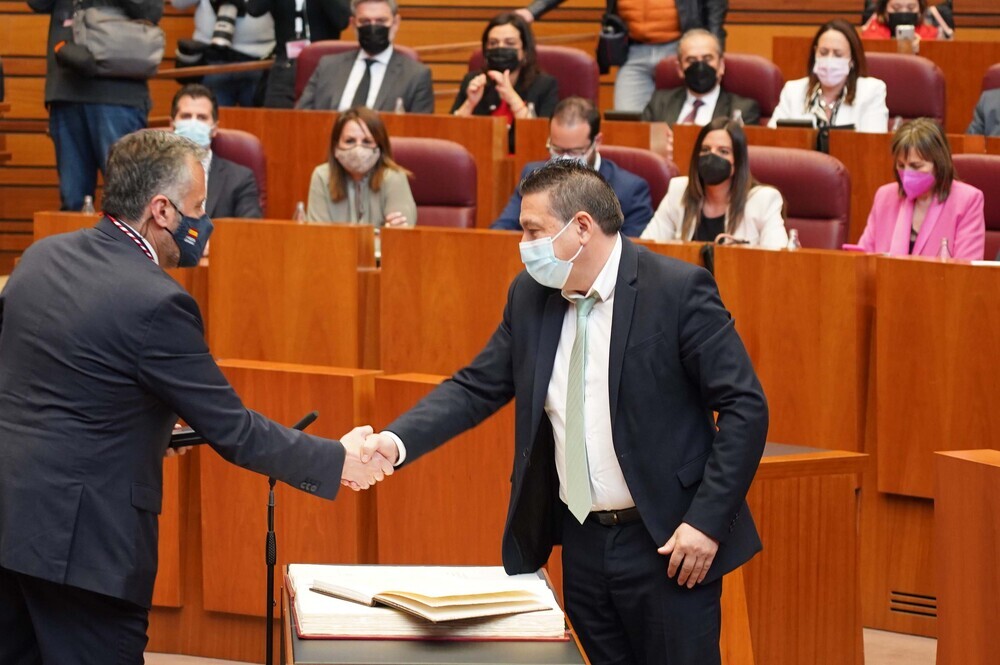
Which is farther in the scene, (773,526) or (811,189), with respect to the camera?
(811,189)

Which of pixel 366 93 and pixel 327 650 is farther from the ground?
pixel 366 93

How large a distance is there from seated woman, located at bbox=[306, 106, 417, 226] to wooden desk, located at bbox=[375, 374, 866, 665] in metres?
1.58

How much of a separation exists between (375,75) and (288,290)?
212 cm

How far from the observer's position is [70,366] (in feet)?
6.57

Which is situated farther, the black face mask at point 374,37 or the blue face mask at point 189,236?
the black face mask at point 374,37

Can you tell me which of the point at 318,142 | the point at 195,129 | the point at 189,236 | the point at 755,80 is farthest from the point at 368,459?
the point at 755,80

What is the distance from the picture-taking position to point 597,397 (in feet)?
6.97

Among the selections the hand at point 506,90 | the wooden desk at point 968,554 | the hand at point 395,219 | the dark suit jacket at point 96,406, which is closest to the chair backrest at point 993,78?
the hand at point 506,90

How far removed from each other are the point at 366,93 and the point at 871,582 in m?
2.95

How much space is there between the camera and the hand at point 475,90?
17.8ft

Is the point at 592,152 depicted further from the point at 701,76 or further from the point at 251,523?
the point at 251,523

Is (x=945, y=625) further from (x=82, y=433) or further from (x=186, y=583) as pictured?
(x=186, y=583)

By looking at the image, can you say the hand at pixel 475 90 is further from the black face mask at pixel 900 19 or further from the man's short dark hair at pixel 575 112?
Result: the black face mask at pixel 900 19

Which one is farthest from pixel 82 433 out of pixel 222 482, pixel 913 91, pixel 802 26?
pixel 802 26
